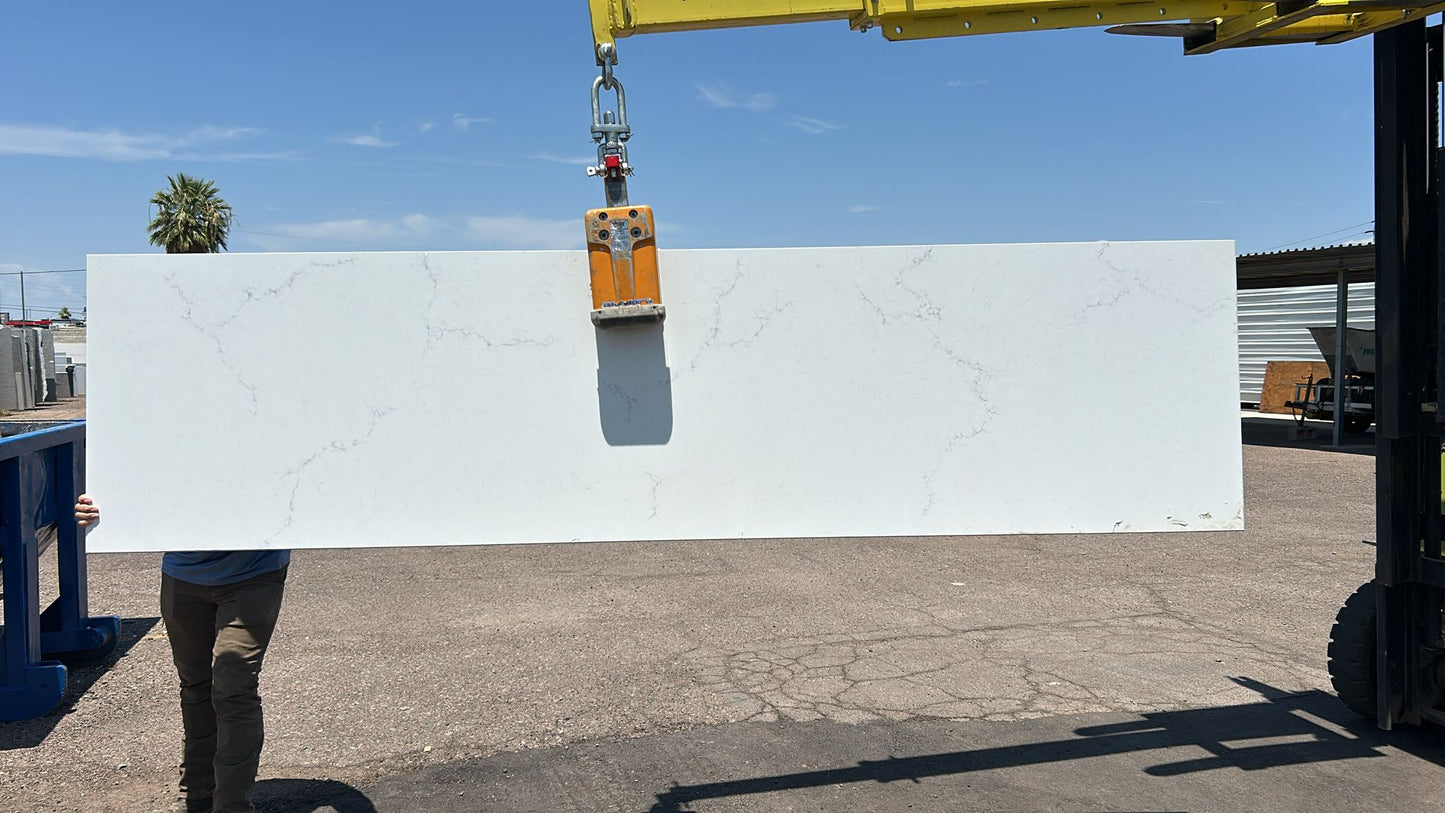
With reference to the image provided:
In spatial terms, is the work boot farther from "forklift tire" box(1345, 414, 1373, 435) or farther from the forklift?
"forklift tire" box(1345, 414, 1373, 435)

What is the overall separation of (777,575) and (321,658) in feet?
11.2

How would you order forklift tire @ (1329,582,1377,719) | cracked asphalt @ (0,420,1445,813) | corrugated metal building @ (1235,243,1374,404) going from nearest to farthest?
cracked asphalt @ (0,420,1445,813), forklift tire @ (1329,582,1377,719), corrugated metal building @ (1235,243,1374,404)

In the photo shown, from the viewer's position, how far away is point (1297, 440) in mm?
18453

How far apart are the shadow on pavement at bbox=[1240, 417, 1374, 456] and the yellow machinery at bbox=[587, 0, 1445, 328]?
13.8 metres

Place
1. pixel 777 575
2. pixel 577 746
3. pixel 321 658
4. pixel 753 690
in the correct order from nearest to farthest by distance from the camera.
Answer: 1. pixel 577 746
2. pixel 753 690
3. pixel 321 658
4. pixel 777 575

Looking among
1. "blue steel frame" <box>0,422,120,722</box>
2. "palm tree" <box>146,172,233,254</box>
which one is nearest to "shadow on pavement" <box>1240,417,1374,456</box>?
"blue steel frame" <box>0,422,120,722</box>

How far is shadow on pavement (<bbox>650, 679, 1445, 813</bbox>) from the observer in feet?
13.3

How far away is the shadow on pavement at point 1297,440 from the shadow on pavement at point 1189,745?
1212 centimetres

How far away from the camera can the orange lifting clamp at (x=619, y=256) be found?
2.80 metres

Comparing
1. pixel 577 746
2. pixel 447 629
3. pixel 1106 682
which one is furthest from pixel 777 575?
pixel 577 746

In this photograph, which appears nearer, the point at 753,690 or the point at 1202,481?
the point at 1202,481

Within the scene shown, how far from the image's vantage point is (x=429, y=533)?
295 centimetres

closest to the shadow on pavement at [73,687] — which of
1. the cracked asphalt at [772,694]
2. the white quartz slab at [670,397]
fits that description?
the cracked asphalt at [772,694]

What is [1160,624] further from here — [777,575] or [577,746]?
[577,746]
